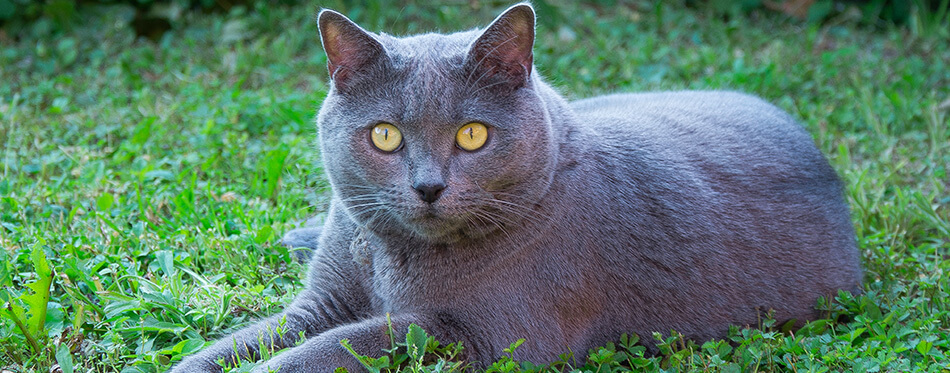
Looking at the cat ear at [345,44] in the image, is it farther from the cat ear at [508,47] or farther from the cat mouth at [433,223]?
the cat mouth at [433,223]

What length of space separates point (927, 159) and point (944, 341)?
1.59 metres

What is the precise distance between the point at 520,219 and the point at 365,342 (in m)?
0.50

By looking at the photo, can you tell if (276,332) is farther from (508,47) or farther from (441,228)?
(508,47)

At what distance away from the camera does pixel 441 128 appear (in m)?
1.99

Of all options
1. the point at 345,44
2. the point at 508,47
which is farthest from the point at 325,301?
the point at 508,47

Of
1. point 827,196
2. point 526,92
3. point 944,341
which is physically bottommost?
point 944,341

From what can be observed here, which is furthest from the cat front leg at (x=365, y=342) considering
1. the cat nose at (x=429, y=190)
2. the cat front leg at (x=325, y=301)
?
the cat nose at (x=429, y=190)

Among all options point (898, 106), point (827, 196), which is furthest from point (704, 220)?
point (898, 106)

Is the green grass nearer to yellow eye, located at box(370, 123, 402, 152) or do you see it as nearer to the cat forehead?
yellow eye, located at box(370, 123, 402, 152)

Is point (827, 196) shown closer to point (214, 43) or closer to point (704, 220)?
point (704, 220)

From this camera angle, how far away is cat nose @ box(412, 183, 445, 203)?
6.33 ft

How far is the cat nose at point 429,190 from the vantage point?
193 cm

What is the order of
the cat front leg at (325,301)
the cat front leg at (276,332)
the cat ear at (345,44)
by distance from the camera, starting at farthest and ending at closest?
Answer: the cat front leg at (325,301)
the cat front leg at (276,332)
the cat ear at (345,44)

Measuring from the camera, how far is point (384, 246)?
2252 millimetres
